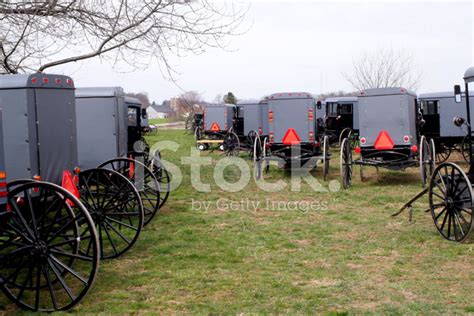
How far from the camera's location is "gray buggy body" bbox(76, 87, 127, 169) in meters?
9.38

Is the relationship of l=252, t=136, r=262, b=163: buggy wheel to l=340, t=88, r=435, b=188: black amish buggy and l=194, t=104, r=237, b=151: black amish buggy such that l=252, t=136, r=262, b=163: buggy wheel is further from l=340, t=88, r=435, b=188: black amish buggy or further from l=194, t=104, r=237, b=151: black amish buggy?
l=194, t=104, r=237, b=151: black amish buggy

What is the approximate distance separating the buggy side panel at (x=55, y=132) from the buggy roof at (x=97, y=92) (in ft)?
8.89

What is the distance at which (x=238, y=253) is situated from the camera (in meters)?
6.77

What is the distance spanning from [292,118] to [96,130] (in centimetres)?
607

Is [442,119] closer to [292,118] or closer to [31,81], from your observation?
[292,118]

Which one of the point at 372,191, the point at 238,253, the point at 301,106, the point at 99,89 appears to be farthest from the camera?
the point at 301,106

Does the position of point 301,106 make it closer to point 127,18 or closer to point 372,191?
point 372,191

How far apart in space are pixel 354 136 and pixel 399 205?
12.9 m

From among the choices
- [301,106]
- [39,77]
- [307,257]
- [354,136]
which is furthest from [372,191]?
[354,136]

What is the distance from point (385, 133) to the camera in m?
12.2

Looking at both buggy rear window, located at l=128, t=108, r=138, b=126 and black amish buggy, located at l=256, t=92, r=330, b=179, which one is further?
buggy rear window, located at l=128, t=108, r=138, b=126

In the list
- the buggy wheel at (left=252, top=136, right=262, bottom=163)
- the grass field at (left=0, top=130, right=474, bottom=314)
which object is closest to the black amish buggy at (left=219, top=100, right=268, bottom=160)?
the buggy wheel at (left=252, top=136, right=262, bottom=163)

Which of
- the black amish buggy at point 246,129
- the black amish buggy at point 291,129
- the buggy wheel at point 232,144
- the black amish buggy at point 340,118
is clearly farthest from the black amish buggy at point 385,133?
the black amish buggy at point 340,118

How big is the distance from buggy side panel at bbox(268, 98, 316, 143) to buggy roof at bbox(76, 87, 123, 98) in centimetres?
544
